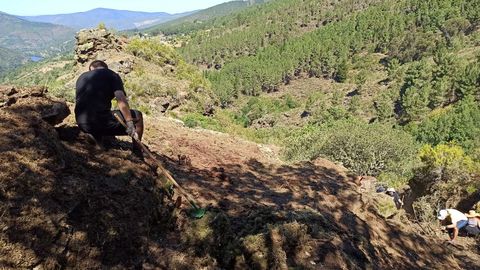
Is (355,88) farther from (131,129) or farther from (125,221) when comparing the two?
(125,221)

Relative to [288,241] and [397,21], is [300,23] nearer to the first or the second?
[397,21]

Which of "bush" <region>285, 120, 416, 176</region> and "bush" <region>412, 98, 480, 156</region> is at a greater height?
"bush" <region>285, 120, 416, 176</region>

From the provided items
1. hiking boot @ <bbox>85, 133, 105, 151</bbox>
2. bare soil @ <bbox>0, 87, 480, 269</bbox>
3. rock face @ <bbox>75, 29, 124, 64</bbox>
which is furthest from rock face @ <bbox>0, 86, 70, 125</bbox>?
rock face @ <bbox>75, 29, 124, 64</bbox>

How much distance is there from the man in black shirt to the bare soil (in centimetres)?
31

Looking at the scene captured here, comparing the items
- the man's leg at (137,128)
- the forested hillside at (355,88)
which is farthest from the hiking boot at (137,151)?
the forested hillside at (355,88)

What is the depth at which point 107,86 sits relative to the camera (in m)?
5.85

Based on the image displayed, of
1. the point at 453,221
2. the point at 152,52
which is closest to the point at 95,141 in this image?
the point at 453,221

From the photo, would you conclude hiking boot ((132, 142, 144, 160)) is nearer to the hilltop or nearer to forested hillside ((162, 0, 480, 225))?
the hilltop

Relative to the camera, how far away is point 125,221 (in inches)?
188

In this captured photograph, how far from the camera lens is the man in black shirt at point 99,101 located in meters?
5.82

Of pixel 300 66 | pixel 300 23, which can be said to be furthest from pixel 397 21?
pixel 300 23

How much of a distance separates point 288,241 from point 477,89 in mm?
67530

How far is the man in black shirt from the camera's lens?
5.82 m

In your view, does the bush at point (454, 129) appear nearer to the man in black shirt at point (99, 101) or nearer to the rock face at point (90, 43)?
the rock face at point (90, 43)
